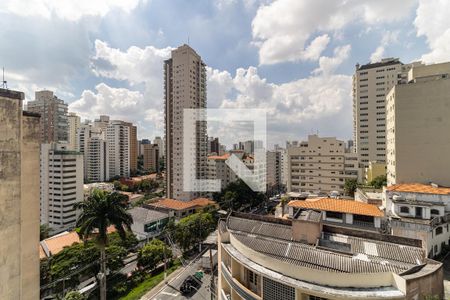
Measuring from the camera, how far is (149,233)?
28922 millimetres

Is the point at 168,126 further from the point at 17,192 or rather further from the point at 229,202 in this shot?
the point at 17,192

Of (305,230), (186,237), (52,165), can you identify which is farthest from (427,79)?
(52,165)

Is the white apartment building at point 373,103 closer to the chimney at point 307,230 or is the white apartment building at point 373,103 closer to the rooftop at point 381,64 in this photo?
the rooftop at point 381,64

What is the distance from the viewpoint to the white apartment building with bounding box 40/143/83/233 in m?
37.0

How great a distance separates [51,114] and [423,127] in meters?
71.5

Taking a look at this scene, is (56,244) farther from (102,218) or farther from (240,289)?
(240,289)

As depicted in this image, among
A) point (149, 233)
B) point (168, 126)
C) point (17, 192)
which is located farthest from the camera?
point (168, 126)

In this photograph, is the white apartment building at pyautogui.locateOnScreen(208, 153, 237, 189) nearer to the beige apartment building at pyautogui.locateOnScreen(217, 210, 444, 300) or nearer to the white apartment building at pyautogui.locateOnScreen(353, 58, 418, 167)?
the white apartment building at pyautogui.locateOnScreen(353, 58, 418, 167)

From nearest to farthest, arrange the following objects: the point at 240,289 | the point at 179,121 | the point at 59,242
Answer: the point at 240,289, the point at 59,242, the point at 179,121

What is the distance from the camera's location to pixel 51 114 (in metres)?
57.2

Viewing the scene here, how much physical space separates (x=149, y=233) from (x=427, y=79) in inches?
1380

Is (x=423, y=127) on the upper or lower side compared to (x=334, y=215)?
upper

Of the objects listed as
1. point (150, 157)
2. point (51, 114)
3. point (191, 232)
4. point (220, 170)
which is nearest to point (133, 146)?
point (150, 157)

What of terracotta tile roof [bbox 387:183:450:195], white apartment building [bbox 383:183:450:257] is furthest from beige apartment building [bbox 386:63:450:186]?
white apartment building [bbox 383:183:450:257]
